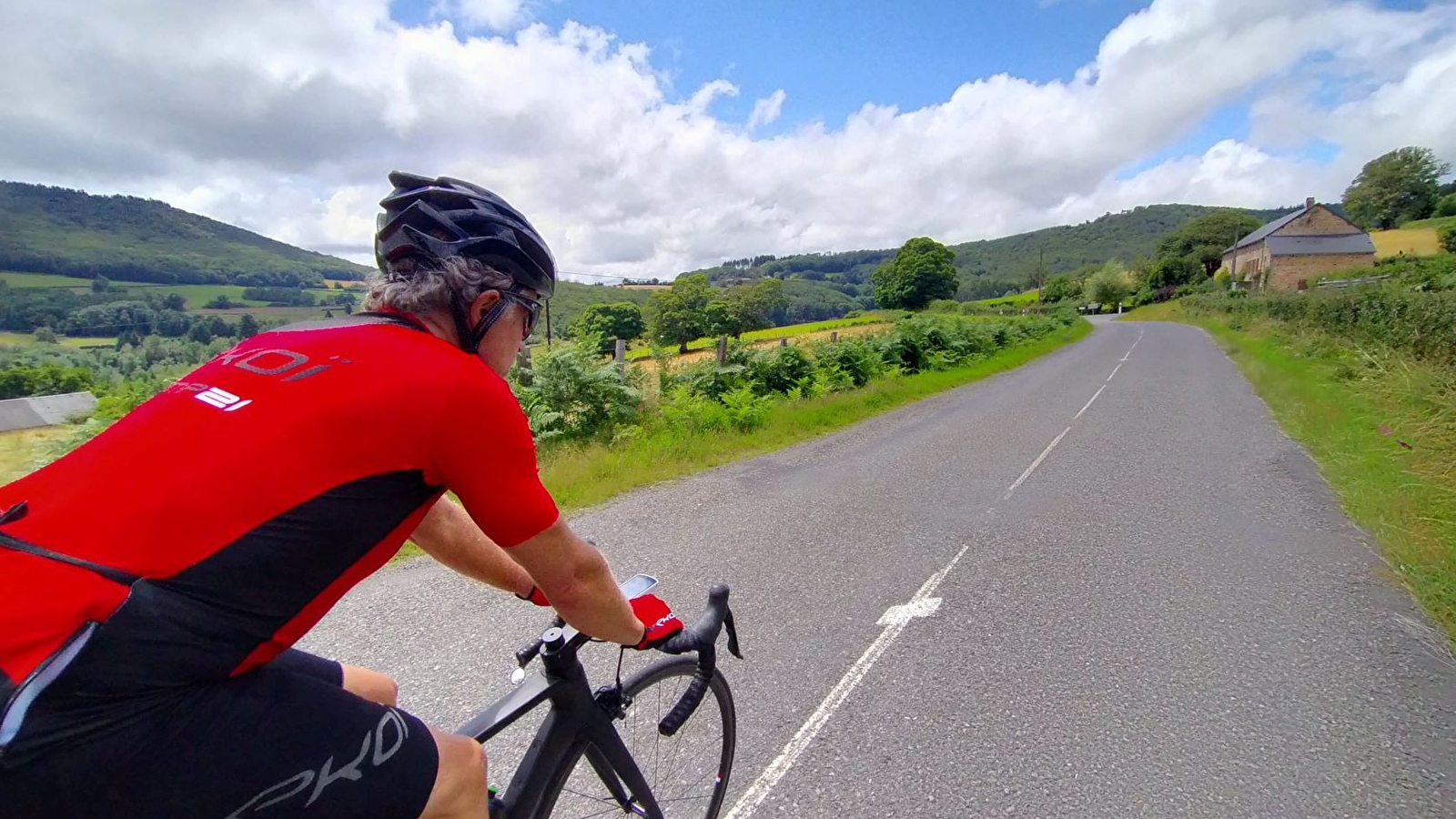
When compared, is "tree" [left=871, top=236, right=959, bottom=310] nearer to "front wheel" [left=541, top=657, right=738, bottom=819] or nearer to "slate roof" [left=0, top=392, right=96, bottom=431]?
"slate roof" [left=0, top=392, right=96, bottom=431]

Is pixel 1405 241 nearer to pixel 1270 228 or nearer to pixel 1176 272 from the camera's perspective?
pixel 1270 228

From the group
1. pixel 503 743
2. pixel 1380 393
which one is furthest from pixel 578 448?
pixel 1380 393

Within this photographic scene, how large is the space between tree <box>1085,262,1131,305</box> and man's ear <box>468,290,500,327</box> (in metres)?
99.6

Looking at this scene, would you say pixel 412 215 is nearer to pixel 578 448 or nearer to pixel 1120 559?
pixel 1120 559

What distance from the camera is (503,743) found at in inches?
109

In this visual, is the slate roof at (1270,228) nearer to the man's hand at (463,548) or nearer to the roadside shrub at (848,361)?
the roadside shrub at (848,361)

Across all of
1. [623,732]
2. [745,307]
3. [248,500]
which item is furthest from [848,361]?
[745,307]

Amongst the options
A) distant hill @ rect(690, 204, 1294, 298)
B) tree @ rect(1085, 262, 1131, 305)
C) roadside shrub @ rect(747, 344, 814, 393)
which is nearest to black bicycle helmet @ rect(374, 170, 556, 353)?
roadside shrub @ rect(747, 344, 814, 393)

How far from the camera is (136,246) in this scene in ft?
94.3

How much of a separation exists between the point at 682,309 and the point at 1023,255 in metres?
141

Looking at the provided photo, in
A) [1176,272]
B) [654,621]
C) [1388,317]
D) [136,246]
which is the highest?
[136,246]

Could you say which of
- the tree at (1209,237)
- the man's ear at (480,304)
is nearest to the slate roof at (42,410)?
the man's ear at (480,304)

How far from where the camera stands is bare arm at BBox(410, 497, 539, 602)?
1.80m

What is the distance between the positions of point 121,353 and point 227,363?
12.3 meters
